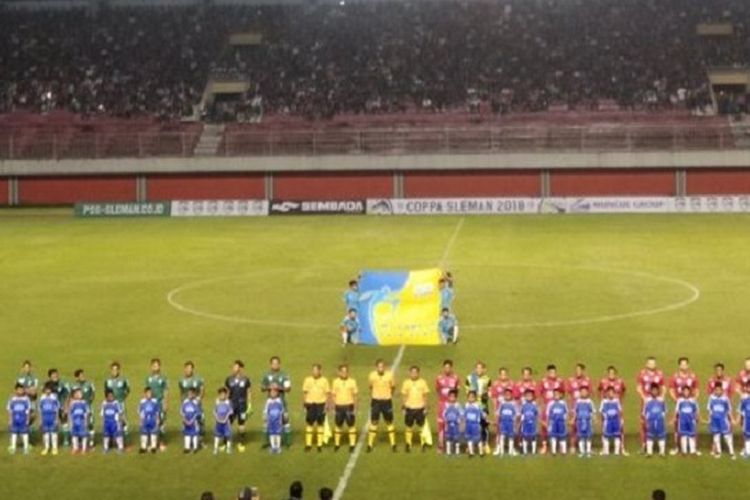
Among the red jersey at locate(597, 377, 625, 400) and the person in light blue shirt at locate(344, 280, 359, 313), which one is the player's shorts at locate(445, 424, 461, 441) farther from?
the person in light blue shirt at locate(344, 280, 359, 313)

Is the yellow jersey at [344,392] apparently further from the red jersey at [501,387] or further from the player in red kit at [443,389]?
the red jersey at [501,387]

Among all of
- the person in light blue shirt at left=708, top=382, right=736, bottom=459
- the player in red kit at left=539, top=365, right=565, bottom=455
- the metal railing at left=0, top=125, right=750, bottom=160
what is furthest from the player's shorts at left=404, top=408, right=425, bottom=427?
the metal railing at left=0, top=125, right=750, bottom=160

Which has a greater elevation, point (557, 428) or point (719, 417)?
point (719, 417)

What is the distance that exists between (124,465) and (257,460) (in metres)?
1.95

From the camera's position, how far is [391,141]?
193ft

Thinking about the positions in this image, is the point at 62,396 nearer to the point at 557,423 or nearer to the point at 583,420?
the point at 557,423

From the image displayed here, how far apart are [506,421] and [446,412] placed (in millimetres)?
894

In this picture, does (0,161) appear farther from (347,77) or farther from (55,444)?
(55,444)

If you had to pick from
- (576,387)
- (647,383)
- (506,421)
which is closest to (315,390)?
(506,421)

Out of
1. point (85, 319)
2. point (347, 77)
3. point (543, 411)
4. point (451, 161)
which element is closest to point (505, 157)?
point (451, 161)

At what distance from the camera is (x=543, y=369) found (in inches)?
876

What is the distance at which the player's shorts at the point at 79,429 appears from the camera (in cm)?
1711

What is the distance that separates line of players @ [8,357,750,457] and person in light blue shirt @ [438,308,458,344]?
231 inches

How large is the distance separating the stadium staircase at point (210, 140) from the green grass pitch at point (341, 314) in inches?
302
